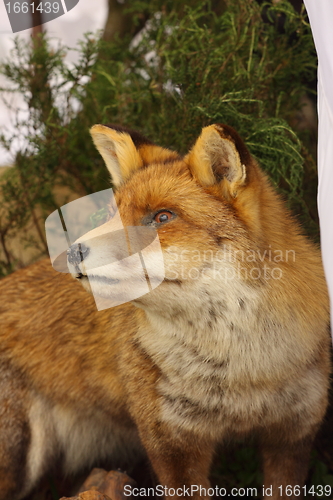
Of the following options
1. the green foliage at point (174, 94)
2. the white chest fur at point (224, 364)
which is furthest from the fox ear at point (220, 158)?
the green foliage at point (174, 94)

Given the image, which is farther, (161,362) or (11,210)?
(11,210)

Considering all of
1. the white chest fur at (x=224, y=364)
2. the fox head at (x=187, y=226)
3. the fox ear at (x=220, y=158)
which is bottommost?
the white chest fur at (x=224, y=364)

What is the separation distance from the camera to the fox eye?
202 cm

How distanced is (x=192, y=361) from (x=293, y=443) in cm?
77

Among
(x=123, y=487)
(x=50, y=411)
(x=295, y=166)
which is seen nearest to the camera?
(x=123, y=487)

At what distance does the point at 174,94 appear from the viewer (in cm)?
365

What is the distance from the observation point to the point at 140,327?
2.44 m

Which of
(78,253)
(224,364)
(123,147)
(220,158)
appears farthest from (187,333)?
(123,147)

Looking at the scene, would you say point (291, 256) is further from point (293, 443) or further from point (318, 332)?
point (293, 443)

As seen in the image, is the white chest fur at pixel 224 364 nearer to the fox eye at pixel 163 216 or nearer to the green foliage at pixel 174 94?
the fox eye at pixel 163 216

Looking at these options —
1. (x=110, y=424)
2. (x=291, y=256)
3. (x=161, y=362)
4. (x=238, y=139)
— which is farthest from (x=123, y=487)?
(x=238, y=139)

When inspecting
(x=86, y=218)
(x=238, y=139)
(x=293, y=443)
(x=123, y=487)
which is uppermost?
(x=238, y=139)

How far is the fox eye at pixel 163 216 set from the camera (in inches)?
79.7

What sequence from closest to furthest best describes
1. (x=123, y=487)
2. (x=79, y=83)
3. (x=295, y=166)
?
(x=123, y=487) < (x=295, y=166) < (x=79, y=83)
